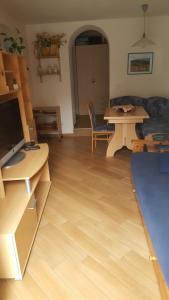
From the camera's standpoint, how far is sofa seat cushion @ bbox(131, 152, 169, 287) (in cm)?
131

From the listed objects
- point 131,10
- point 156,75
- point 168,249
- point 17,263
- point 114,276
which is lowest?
point 114,276

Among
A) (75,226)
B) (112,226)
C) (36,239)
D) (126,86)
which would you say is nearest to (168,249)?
(112,226)

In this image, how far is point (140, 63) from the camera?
4.57 metres

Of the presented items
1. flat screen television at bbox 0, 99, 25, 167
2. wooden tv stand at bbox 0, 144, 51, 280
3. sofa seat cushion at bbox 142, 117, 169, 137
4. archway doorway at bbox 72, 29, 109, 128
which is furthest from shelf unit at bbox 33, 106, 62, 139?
wooden tv stand at bbox 0, 144, 51, 280

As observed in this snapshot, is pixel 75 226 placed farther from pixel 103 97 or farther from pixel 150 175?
pixel 103 97

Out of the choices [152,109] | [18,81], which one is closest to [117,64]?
[152,109]

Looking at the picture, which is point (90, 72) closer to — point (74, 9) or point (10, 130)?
point (74, 9)

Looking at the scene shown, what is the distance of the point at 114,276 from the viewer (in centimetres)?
161

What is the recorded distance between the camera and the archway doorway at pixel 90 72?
19.8 feet

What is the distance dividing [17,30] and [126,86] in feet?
7.74

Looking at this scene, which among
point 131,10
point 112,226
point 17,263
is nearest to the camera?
point 17,263

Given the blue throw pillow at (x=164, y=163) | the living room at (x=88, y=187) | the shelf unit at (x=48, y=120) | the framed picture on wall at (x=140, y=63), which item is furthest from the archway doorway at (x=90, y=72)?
the blue throw pillow at (x=164, y=163)

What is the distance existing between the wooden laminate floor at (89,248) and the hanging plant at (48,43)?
2.69m

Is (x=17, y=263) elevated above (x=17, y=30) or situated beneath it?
situated beneath
